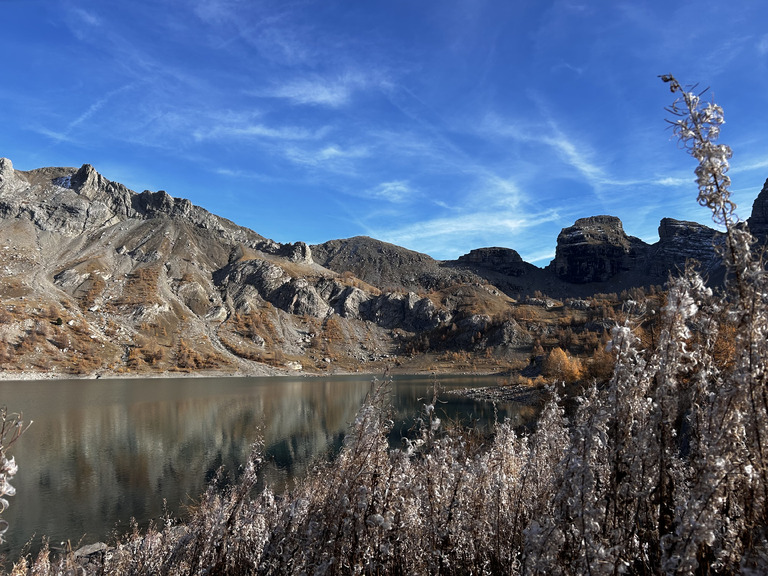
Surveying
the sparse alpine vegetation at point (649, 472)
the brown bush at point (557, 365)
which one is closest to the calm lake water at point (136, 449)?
the sparse alpine vegetation at point (649, 472)

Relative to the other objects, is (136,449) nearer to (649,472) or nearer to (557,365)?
(649,472)

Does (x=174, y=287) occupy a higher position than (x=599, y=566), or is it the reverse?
(x=174, y=287)

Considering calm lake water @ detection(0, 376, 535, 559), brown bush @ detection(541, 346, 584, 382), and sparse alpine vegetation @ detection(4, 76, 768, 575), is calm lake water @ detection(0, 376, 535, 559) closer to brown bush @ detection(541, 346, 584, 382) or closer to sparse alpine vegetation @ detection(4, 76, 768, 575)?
sparse alpine vegetation @ detection(4, 76, 768, 575)

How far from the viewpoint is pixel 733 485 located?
3350 millimetres

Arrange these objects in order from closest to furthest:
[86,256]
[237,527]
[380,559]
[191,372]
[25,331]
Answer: [380,559], [237,527], [25,331], [191,372], [86,256]

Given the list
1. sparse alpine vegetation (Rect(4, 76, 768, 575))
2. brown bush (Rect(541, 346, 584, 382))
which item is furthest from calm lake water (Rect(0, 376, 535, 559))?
brown bush (Rect(541, 346, 584, 382))

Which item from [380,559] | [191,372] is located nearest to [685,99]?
[380,559]

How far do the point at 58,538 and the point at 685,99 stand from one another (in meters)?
28.3

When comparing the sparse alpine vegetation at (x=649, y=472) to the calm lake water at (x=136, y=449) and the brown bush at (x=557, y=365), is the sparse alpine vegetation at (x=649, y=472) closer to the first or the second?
the calm lake water at (x=136, y=449)

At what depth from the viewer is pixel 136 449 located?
125 feet

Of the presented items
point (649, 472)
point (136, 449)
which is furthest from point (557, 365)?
point (649, 472)

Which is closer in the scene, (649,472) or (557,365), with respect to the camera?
(649,472)

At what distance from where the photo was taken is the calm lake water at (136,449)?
23.5 meters

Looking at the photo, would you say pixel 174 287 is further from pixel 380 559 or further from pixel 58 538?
pixel 380 559
